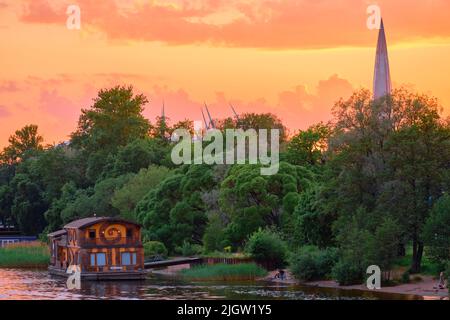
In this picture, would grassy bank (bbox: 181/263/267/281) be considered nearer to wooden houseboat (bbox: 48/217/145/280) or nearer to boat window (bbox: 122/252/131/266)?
wooden houseboat (bbox: 48/217/145/280)

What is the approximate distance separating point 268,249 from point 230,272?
3.61 metres

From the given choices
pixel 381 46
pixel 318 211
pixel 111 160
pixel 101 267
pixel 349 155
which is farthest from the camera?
pixel 381 46

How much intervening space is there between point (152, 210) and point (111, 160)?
113ft

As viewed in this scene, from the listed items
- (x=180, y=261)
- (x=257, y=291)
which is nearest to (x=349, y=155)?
(x=257, y=291)

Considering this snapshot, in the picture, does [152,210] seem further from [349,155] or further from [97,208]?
[349,155]

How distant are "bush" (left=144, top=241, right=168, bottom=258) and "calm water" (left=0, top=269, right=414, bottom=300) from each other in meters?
13.4

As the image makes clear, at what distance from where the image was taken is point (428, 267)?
69188 mm

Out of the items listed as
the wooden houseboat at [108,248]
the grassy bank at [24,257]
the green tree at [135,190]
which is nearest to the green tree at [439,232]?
the wooden houseboat at [108,248]

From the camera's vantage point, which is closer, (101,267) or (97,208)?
(101,267)

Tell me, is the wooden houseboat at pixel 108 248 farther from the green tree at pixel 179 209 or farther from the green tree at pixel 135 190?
the green tree at pixel 135 190

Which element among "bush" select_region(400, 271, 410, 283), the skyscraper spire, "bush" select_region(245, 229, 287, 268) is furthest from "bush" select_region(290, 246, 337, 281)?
the skyscraper spire

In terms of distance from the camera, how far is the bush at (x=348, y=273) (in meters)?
69.1

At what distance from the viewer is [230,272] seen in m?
79.2

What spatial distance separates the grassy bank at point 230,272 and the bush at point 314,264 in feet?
19.4
